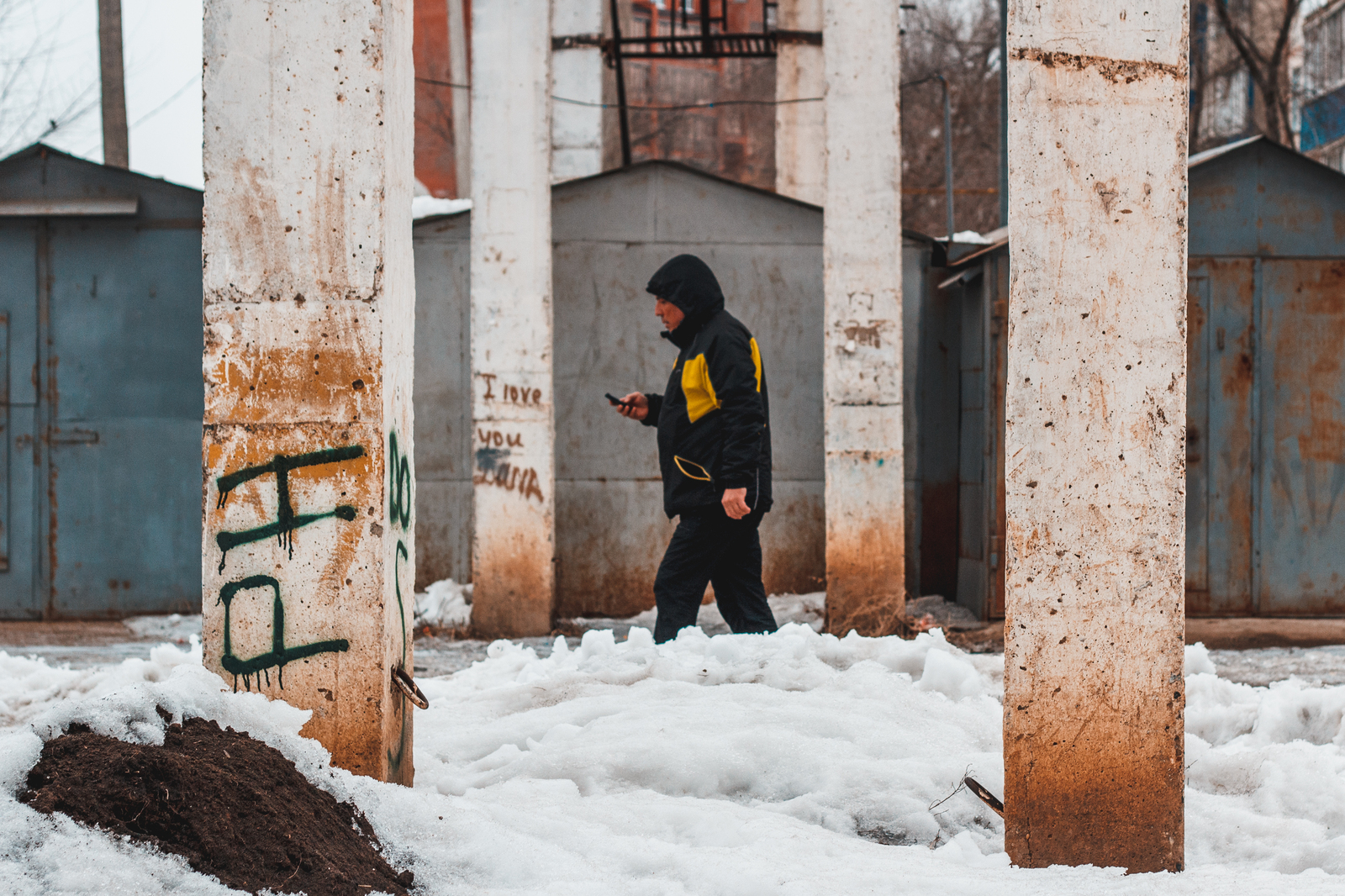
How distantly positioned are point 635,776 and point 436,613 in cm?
434

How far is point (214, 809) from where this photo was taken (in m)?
2.50

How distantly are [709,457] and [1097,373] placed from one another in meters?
2.36

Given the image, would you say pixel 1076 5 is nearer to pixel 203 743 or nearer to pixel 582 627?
pixel 203 743

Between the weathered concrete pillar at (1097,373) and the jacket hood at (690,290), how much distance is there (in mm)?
2354

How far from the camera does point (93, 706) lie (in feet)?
8.79

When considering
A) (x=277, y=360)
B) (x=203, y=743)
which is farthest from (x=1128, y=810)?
(x=277, y=360)

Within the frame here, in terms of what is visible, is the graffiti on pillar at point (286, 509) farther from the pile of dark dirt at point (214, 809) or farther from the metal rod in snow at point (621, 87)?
the metal rod in snow at point (621, 87)

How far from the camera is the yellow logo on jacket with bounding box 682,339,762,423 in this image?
A: 16.7 ft

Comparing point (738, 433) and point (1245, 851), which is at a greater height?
point (738, 433)

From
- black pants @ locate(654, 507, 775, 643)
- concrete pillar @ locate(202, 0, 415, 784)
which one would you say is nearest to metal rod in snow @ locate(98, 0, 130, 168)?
black pants @ locate(654, 507, 775, 643)

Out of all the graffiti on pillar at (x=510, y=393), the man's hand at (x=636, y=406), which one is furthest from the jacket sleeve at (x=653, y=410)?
the graffiti on pillar at (x=510, y=393)

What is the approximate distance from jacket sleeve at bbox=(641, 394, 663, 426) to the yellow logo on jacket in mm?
463

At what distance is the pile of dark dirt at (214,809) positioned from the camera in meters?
2.40

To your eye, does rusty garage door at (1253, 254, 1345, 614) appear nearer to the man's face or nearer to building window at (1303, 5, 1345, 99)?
the man's face
